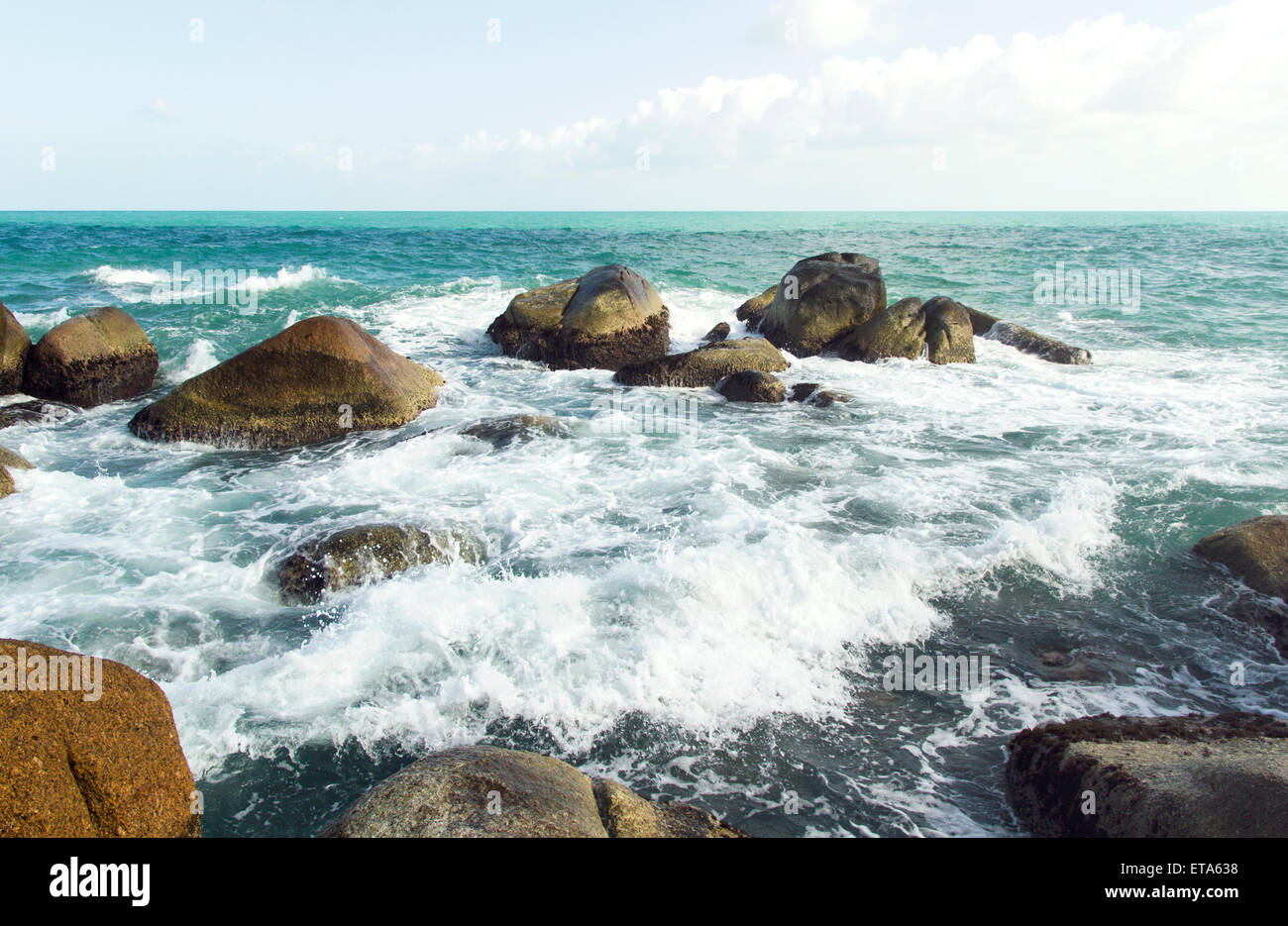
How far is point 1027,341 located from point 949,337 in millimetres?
2097

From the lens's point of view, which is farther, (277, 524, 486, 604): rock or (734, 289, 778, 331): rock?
(734, 289, 778, 331): rock

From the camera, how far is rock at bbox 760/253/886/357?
1595cm

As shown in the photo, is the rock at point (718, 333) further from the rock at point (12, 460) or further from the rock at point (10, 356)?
the rock at point (12, 460)

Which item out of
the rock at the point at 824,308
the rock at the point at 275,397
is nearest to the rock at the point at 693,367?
the rock at the point at 824,308

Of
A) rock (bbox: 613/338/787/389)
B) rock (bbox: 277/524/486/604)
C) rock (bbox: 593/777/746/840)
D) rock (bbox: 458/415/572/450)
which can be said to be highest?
rock (bbox: 613/338/787/389)

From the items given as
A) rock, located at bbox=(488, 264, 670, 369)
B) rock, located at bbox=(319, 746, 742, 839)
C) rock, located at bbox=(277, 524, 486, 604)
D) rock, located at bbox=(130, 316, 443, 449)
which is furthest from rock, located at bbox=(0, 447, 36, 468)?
rock, located at bbox=(488, 264, 670, 369)

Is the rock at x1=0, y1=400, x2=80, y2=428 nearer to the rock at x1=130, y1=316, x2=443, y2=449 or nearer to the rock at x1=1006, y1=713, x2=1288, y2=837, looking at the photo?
the rock at x1=130, y1=316, x2=443, y2=449

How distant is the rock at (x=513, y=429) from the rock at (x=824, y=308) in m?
7.03

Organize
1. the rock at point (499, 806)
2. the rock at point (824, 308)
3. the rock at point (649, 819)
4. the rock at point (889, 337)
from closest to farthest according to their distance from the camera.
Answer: the rock at point (499, 806), the rock at point (649, 819), the rock at point (889, 337), the rock at point (824, 308)

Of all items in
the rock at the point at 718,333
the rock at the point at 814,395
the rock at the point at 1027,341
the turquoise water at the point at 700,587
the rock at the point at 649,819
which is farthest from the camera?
the rock at the point at 718,333

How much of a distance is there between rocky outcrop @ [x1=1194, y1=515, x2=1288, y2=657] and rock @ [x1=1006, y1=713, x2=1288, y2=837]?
1869 millimetres

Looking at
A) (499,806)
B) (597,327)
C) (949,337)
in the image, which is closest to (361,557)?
(499,806)

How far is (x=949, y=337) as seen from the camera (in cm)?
1548

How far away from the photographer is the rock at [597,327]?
14703mm
